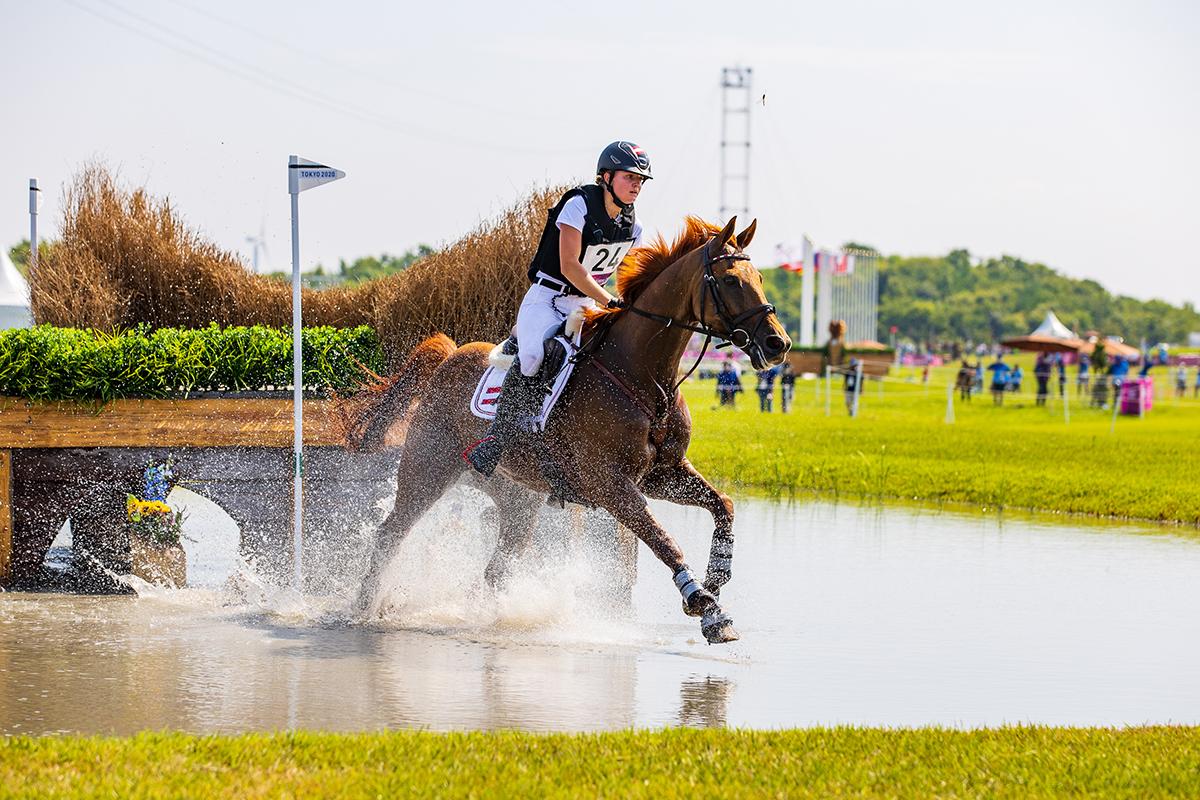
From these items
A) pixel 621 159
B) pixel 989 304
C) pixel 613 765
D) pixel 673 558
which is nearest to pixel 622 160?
pixel 621 159

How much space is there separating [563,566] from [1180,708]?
426 cm

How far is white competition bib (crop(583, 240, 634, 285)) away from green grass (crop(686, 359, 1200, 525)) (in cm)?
847

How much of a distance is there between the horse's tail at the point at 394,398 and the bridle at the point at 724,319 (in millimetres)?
2196

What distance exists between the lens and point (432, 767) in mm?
5582

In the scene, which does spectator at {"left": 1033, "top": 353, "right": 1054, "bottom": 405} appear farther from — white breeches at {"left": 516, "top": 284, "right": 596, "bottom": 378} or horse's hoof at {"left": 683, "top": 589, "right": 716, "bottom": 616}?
horse's hoof at {"left": 683, "top": 589, "right": 716, "bottom": 616}

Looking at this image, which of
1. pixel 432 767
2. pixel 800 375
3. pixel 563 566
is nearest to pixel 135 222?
pixel 563 566

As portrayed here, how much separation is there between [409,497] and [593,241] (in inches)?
87.7

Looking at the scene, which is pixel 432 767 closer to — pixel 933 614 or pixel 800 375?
pixel 933 614

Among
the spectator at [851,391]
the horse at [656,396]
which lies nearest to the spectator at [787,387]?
the spectator at [851,391]

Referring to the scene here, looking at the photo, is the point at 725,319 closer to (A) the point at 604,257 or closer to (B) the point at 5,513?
(A) the point at 604,257

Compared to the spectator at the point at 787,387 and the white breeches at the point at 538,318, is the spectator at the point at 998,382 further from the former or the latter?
the white breeches at the point at 538,318

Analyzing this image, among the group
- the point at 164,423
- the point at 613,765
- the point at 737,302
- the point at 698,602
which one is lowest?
the point at 613,765

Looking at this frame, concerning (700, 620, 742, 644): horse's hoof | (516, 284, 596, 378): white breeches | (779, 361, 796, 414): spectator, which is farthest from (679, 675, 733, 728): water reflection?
(779, 361, 796, 414): spectator

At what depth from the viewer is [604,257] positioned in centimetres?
871
